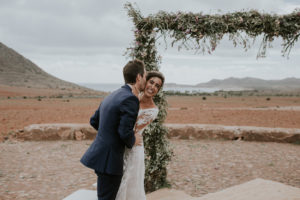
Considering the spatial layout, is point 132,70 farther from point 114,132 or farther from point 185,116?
point 185,116

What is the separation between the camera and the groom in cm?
266

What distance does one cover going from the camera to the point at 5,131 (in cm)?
1165

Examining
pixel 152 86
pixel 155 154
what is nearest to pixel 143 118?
pixel 152 86

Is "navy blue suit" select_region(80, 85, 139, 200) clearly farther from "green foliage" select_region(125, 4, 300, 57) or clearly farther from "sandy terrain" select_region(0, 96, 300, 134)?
"sandy terrain" select_region(0, 96, 300, 134)

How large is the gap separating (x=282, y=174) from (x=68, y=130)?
7.66 metres

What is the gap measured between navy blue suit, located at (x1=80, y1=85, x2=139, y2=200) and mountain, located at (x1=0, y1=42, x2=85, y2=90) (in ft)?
235

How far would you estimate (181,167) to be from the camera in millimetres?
6941

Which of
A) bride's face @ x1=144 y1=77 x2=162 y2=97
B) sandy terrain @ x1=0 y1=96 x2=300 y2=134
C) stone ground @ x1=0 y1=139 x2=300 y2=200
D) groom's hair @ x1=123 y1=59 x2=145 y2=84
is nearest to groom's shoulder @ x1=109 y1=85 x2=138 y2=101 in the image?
groom's hair @ x1=123 y1=59 x2=145 y2=84

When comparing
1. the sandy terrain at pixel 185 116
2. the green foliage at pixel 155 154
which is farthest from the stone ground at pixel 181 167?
the sandy terrain at pixel 185 116

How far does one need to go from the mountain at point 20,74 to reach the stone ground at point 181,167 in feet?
216

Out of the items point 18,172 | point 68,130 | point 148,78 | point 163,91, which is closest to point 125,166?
point 148,78

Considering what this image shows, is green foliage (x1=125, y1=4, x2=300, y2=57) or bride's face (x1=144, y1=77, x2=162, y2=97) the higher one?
green foliage (x1=125, y1=4, x2=300, y2=57)

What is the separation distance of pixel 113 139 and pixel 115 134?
0.19 feet

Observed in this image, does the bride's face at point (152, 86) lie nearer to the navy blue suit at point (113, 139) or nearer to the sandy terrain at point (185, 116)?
the navy blue suit at point (113, 139)
